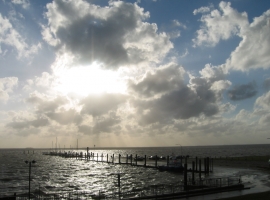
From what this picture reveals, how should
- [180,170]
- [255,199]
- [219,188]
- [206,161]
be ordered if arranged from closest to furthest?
1. [255,199]
2. [219,188]
3. [206,161]
4. [180,170]

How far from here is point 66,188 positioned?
55344mm

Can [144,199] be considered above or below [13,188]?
above

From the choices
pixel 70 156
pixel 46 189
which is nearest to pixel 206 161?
pixel 46 189

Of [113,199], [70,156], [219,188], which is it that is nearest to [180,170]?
[219,188]

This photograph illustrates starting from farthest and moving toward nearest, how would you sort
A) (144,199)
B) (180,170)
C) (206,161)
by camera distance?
(180,170), (206,161), (144,199)

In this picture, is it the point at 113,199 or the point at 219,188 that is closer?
the point at 113,199

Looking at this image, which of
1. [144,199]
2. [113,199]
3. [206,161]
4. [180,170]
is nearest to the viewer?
[144,199]

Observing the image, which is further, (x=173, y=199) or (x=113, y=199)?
(x=113, y=199)

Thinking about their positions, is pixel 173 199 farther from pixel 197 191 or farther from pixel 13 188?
pixel 13 188

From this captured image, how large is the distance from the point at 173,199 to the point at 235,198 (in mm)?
6964

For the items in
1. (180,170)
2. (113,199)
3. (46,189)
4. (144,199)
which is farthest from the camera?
(180,170)

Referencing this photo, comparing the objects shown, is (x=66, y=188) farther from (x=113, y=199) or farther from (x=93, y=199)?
(x=113, y=199)

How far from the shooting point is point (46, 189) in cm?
5481

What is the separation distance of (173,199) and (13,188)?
125ft
